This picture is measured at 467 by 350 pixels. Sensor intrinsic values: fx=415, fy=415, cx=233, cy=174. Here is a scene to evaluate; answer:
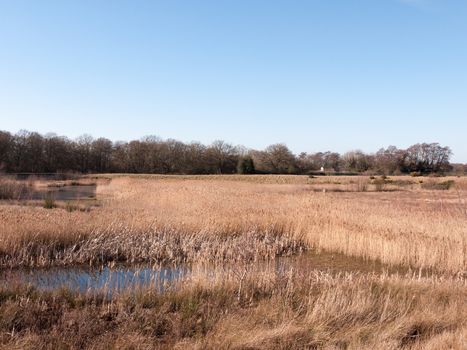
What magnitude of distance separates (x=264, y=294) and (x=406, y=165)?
292 feet

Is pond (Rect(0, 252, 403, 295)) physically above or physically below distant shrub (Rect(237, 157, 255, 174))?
below

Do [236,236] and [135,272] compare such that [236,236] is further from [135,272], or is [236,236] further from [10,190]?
[10,190]

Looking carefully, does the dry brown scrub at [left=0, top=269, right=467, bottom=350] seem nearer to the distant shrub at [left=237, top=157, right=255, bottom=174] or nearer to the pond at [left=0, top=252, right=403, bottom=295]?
the pond at [left=0, top=252, right=403, bottom=295]

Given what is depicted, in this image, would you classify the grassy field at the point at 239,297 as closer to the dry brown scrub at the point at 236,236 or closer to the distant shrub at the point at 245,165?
the dry brown scrub at the point at 236,236

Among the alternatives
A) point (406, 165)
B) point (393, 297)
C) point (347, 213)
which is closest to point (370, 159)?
point (406, 165)

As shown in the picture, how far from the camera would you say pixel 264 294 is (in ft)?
22.5

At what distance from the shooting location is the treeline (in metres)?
75.3

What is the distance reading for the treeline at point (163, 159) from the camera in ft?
247

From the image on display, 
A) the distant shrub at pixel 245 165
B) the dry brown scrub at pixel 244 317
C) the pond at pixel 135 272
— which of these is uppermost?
the distant shrub at pixel 245 165

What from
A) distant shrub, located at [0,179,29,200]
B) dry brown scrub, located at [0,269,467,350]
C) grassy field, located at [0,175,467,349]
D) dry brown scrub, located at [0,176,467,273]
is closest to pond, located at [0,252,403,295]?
grassy field, located at [0,175,467,349]

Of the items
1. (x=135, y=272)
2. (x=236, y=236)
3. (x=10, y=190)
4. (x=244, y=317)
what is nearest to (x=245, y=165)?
(x=10, y=190)

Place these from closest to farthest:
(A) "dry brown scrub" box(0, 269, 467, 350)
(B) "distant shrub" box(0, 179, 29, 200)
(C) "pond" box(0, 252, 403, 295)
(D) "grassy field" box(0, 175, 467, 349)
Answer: (A) "dry brown scrub" box(0, 269, 467, 350) → (D) "grassy field" box(0, 175, 467, 349) → (C) "pond" box(0, 252, 403, 295) → (B) "distant shrub" box(0, 179, 29, 200)

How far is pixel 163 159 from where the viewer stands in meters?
85.1

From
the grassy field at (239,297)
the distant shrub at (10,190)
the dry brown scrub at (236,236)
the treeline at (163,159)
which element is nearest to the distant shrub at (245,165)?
the treeline at (163,159)
